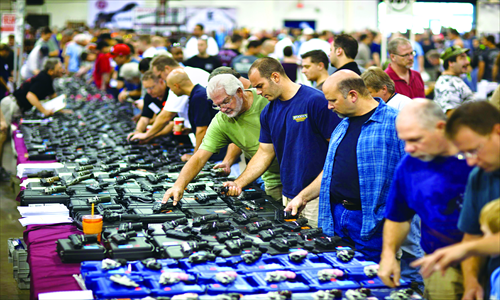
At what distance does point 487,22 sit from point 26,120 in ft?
42.3

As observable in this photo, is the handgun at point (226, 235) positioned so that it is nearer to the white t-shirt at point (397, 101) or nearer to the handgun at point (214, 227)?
the handgun at point (214, 227)

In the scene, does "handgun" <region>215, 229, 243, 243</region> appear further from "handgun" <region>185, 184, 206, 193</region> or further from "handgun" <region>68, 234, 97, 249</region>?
"handgun" <region>185, 184, 206, 193</region>

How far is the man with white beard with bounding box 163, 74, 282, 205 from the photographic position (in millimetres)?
3562

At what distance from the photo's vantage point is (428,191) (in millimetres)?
2041

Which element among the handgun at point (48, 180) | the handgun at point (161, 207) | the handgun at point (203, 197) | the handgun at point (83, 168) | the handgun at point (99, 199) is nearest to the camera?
the handgun at point (161, 207)

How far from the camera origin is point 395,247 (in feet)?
7.16

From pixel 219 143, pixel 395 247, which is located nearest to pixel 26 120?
pixel 219 143

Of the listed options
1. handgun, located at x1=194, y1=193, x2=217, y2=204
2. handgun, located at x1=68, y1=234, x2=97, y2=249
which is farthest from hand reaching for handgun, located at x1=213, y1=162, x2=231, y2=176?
Answer: handgun, located at x1=68, y1=234, x2=97, y2=249

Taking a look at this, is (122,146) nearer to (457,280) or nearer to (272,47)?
(457,280)

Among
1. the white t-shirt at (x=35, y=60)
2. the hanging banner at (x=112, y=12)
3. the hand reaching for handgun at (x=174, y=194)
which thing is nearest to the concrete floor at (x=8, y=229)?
the hand reaching for handgun at (x=174, y=194)

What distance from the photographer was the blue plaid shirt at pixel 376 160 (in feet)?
9.30

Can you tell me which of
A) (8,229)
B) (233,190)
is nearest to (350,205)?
(233,190)

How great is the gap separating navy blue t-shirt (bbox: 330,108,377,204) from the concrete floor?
2.39 meters

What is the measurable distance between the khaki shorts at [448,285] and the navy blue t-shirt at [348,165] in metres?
0.86
